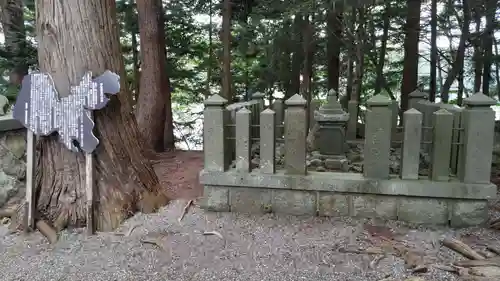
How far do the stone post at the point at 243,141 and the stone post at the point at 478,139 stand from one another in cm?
194

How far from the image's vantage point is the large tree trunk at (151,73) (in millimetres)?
6683

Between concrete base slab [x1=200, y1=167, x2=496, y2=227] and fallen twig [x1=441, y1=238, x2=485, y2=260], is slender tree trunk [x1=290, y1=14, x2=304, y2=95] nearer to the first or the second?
concrete base slab [x1=200, y1=167, x2=496, y2=227]

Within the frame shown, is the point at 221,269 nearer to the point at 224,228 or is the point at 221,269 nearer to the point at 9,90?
the point at 224,228

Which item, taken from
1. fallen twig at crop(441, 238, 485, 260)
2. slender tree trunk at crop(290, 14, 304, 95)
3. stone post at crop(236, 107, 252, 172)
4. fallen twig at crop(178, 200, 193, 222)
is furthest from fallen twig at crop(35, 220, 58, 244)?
slender tree trunk at crop(290, 14, 304, 95)

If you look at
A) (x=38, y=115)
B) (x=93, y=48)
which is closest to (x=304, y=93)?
(x=93, y=48)

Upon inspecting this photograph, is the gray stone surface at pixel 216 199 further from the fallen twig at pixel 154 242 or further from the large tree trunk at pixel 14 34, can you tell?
the large tree trunk at pixel 14 34

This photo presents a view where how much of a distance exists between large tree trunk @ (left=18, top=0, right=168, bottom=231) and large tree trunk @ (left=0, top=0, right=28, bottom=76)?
13.7 ft

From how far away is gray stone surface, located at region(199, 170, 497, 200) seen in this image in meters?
3.49

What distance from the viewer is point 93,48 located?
140 inches

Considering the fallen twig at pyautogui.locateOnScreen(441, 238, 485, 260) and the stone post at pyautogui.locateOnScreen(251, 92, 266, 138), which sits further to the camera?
the stone post at pyautogui.locateOnScreen(251, 92, 266, 138)

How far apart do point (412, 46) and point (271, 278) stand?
6.07m

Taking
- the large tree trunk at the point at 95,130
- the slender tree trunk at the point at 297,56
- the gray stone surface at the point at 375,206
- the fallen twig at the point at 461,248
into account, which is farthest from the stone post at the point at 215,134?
the slender tree trunk at the point at 297,56

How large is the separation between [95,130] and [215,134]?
3.61 feet

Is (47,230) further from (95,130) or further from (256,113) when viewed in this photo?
(256,113)
